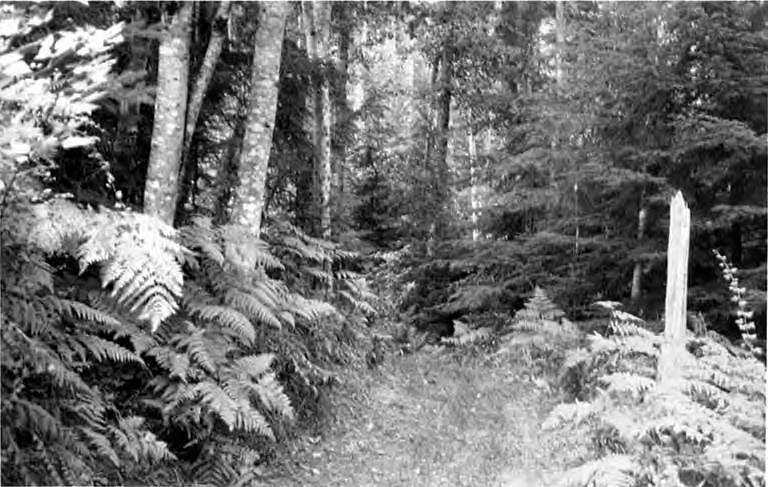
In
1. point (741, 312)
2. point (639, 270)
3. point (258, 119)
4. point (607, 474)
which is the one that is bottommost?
point (607, 474)

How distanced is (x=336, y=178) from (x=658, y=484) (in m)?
10.4

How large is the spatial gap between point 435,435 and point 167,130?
4093 millimetres

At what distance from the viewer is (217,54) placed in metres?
6.67

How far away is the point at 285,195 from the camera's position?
10.1m

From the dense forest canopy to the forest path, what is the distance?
55 centimetres

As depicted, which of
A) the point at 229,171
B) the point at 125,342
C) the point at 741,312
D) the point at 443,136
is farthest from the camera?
the point at 443,136

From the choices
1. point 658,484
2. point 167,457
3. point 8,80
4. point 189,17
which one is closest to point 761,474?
point 658,484

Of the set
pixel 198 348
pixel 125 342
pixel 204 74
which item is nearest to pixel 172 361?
pixel 198 348

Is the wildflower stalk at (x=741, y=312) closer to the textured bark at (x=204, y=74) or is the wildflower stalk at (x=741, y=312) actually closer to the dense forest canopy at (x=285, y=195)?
the dense forest canopy at (x=285, y=195)

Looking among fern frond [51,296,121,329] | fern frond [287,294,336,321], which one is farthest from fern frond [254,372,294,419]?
fern frond [51,296,121,329]

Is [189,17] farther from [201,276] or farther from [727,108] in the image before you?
[727,108]

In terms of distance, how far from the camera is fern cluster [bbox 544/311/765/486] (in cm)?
452

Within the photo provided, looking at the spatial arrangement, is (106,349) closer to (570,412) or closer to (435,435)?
(570,412)

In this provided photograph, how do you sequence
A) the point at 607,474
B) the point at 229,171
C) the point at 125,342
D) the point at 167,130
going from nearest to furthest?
the point at 607,474, the point at 125,342, the point at 167,130, the point at 229,171
